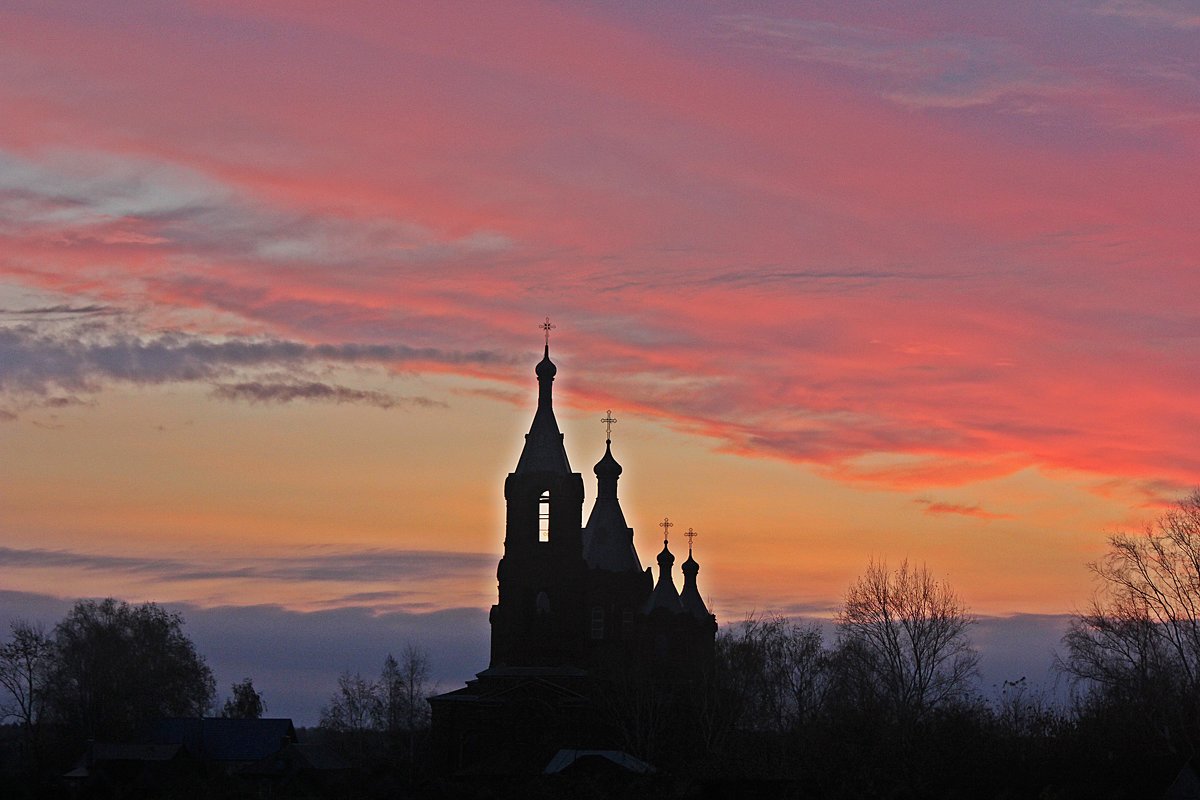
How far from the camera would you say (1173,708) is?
60.1 meters

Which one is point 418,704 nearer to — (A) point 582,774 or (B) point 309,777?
(B) point 309,777

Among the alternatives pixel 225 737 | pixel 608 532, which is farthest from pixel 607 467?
pixel 225 737

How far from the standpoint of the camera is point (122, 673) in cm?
10012

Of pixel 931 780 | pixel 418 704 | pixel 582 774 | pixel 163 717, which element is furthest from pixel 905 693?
pixel 418 704

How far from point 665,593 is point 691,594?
2237 mm

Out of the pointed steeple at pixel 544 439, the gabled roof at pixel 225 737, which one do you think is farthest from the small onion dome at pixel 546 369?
the gabled roof at pixel 225 737

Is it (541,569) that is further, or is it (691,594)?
(691,594)

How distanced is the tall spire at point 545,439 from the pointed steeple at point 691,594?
13331mm

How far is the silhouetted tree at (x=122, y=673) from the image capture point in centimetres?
9794

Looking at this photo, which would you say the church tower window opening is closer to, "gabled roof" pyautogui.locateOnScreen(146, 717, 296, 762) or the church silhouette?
the church silhouette

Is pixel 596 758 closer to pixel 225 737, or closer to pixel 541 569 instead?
pixel 541 569

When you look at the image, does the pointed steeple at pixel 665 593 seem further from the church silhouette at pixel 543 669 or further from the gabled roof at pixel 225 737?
the gabled roof at pixel 225 737

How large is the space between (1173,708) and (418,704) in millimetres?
70182

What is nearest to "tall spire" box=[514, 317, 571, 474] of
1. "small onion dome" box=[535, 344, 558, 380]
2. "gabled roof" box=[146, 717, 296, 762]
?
"small onion dome" box=[535, 344, 558, 380]
